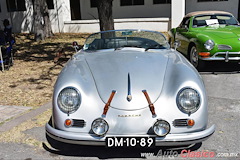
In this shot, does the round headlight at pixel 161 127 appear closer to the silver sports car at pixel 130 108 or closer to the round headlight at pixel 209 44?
the silver sports car at pixel 130 108

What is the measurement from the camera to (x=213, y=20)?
730 cm

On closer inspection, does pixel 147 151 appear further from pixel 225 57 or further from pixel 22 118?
pixel 225 57

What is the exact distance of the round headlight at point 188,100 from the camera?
104 inches

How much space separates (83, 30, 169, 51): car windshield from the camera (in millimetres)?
4023

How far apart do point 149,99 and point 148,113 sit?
14 cm

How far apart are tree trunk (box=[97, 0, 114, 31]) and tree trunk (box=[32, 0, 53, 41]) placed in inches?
226

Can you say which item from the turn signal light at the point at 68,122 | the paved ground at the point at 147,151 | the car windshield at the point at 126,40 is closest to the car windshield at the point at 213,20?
the paved ground at the point at 147,151

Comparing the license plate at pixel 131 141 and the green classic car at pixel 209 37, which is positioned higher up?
the green classic car at pixel 209 37

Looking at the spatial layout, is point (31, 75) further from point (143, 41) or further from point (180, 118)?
point (180, 118)

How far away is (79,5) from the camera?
64.5ft

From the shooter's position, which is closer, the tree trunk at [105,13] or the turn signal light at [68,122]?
the turn signal light at [68,122]

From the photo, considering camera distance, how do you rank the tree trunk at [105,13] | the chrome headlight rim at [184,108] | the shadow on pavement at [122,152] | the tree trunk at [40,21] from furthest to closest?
the tree trunk at [40,21]
the tree trunk at [105,13]
the shadow on pavement at [122,152]
the chrome headlight rim at [184,108]

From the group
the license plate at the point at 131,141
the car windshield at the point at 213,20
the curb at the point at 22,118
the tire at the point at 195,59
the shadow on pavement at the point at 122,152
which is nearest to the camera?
the license plate at the point at 131,141

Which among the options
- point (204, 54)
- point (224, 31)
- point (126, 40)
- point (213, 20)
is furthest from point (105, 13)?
point (126, 40)
